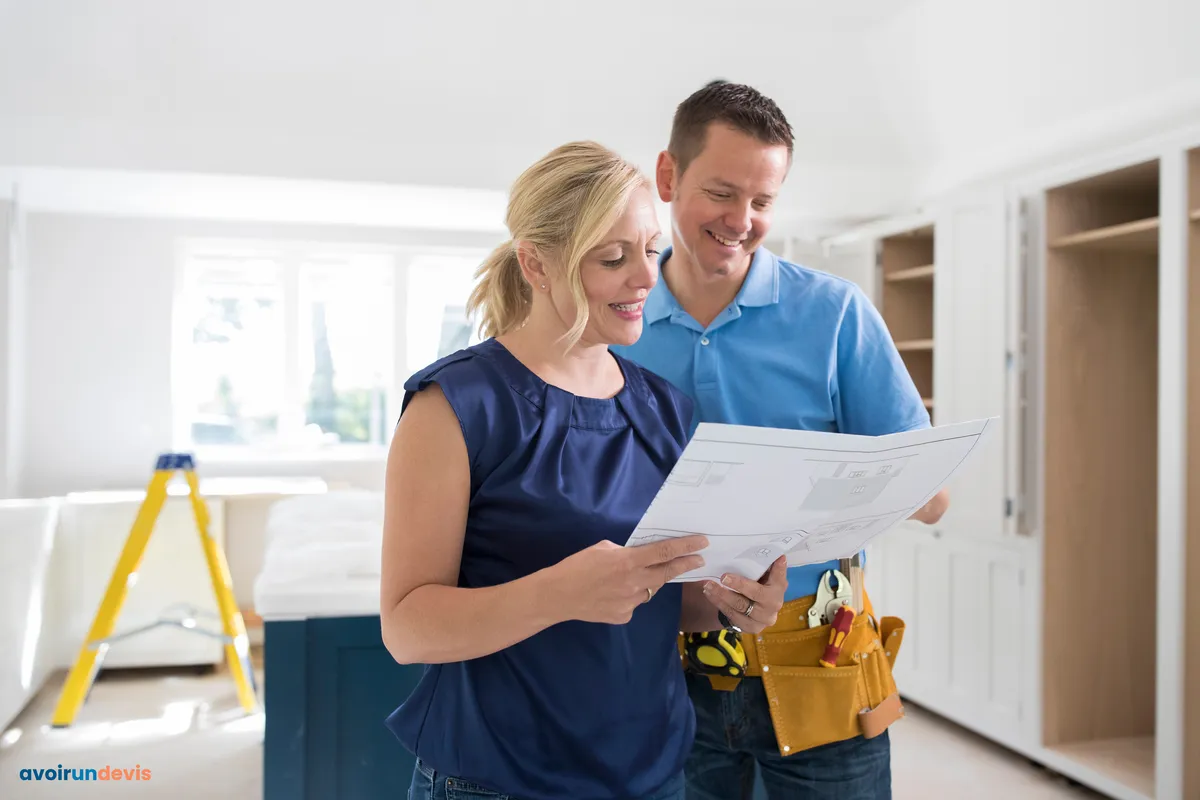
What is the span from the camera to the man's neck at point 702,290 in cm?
155

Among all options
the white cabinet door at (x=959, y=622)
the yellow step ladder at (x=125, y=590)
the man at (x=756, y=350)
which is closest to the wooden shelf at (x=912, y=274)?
the white cabinet door at (x=959, y=622)

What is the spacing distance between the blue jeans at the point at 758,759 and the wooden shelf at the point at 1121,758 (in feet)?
7.21

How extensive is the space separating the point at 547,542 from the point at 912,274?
3556mm

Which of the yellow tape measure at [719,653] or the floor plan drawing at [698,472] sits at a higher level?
the floor plan drawing at [698,472]

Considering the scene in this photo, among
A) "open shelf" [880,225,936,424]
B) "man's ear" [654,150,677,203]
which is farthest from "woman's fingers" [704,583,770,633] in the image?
"open shelf" [880,225,936,424]

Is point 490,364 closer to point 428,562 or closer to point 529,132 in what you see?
point 428,562

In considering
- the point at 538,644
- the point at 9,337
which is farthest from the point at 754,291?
the point at 9,337

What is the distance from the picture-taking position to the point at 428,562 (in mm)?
1037

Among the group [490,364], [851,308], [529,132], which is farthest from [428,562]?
[529,132]

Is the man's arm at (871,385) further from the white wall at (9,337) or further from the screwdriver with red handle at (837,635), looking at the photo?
the white wall at (9,337)

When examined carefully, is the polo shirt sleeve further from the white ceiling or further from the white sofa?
the white sofa

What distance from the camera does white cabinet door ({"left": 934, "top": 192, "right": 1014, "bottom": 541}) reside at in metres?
3.55

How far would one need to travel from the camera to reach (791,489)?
38.7 inches

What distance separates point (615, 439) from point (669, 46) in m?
3.63
